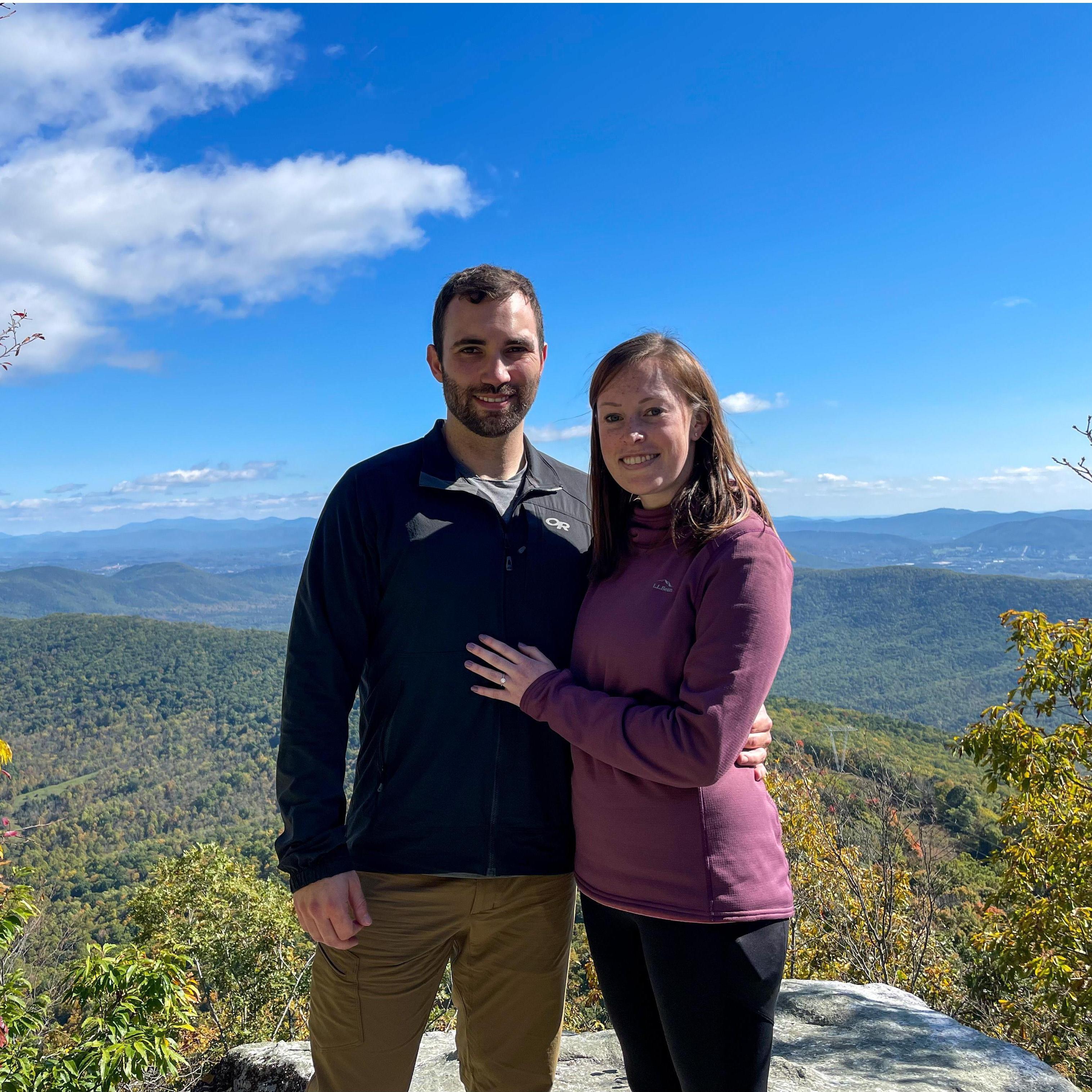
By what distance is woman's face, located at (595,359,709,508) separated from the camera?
2223mm

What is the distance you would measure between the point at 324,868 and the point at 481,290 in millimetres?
1933

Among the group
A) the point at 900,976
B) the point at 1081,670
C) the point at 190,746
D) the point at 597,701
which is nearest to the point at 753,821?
the point at 597,701

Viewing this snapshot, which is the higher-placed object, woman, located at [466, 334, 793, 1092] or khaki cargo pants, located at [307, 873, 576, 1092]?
woman, located at [466, 334, 793, 1092]

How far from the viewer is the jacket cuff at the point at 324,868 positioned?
7.57 ft

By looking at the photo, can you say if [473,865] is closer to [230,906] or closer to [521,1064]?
[521,1064]

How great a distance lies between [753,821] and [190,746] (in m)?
113

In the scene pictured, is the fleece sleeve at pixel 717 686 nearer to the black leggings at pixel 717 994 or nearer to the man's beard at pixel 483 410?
the black leggings at pixel 717 994

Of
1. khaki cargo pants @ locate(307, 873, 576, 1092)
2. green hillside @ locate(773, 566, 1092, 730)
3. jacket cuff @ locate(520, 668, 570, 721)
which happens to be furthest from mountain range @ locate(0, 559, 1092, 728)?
jacket cuff @ locate(520, 668, 570, 721)

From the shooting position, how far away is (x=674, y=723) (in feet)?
6.43

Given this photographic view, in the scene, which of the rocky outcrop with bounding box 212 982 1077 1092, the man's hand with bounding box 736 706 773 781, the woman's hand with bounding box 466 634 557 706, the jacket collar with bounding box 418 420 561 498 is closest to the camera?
the man's hand with bounding box 736 706 773 781

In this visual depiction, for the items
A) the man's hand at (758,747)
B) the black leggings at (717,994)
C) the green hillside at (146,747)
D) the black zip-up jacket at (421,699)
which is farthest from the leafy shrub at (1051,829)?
the black zip-up jacket at (421,699)

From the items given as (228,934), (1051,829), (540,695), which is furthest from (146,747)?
(540,695)

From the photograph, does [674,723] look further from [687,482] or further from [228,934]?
[228,934]

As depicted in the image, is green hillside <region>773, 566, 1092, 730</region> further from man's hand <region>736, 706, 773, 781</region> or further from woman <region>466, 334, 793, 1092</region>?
woman <region>466, 334, 793, 1092</region>
